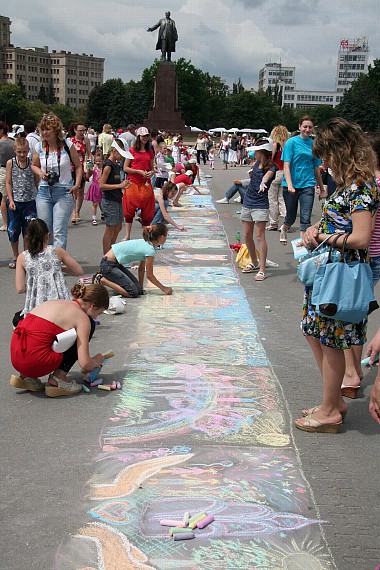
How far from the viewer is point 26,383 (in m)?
4.72

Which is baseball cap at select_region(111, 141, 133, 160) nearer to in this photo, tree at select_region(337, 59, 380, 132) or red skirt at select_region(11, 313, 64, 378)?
red skirt at select_region(11, 313, 64, 378)

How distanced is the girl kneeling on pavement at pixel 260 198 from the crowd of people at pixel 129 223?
1cm

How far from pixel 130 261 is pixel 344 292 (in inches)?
157

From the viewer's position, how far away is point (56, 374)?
4719 mm

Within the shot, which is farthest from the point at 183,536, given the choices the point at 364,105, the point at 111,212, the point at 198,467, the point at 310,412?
the point at 364,105

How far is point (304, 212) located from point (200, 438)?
5.82 metres

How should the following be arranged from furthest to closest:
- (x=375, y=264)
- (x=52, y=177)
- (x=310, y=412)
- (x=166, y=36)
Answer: (x=166, y=36) → (x=52, y=177) → (x=375, y=264) → (x=310, y=412)

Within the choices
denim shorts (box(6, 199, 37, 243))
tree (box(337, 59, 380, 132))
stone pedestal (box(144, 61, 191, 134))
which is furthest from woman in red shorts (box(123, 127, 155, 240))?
tree (box(337, 59, 380, 132))

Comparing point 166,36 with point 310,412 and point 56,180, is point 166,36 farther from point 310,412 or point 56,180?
point 310,412

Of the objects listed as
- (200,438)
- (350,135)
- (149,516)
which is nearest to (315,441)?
(200,438)

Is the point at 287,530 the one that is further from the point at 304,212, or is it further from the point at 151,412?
the point at 304,212

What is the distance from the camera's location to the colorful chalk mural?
9.61 feet

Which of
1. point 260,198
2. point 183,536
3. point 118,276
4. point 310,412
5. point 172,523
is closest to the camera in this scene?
point 183,536

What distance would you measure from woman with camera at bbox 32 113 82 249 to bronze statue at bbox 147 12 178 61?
136 feet
